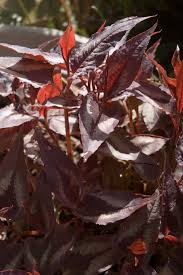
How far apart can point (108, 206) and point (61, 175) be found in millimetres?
68

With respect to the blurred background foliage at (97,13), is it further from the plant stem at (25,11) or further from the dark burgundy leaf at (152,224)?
the dark burgundy leaf at (152,224)

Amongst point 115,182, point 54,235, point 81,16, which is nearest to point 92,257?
point 54,235

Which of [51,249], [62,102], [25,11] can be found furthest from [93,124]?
[25,11]

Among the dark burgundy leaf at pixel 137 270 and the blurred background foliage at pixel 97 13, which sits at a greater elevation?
the dark burgundy leaf at pixel 137 270

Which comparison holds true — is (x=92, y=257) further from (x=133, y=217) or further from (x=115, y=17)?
(x=115, y=17)

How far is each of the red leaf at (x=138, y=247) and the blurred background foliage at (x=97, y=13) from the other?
766 mm

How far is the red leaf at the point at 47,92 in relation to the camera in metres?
0.66

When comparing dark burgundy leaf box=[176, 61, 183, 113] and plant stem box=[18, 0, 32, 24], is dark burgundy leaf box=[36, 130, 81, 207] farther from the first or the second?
plant stem box=[18, 0, 32, 24]

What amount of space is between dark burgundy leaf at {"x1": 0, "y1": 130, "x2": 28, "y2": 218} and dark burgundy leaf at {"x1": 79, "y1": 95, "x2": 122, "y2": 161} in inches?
4.0

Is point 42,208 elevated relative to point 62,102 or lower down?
lower down

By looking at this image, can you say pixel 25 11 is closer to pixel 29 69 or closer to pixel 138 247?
pixel 29 69

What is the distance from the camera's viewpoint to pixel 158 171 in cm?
69

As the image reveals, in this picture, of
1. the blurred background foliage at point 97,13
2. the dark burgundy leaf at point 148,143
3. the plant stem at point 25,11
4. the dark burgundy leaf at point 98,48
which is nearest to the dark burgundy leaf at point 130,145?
Result: the dark burgundy leaf at point 148,143

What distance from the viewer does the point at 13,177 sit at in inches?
26.8
